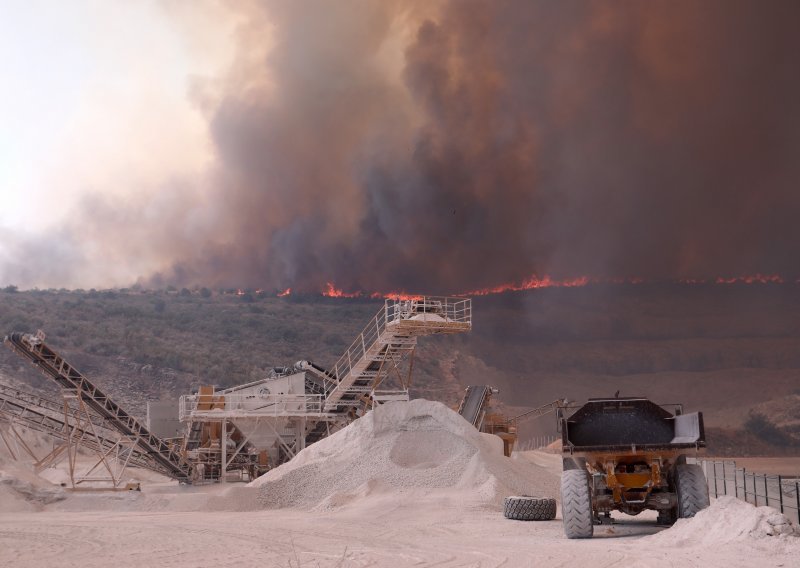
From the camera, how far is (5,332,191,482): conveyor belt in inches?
1114

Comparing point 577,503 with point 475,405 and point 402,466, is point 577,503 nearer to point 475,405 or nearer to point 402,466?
point 402,466

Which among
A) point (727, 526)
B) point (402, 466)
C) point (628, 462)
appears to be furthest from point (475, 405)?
point (727, 526)

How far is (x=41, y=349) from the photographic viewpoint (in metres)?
28.8

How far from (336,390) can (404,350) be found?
125 inches

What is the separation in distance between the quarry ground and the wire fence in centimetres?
203

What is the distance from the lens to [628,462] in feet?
52.1

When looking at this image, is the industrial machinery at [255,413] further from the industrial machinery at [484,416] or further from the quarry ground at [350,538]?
the quarry ground at [350,538]

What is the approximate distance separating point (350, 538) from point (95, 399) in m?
16.2

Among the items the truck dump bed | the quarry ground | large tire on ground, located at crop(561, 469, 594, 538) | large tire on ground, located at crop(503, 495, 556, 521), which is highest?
the truck dump bed

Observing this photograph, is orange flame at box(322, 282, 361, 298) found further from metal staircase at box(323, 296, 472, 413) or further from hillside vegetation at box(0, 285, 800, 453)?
metal staircase at box(323, 296, 472, 413)

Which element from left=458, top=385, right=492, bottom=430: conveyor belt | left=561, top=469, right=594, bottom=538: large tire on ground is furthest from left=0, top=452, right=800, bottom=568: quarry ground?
left=458, top=385, right=492, bottom=430: conveyor belt

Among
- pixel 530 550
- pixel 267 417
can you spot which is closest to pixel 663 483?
pixel 530 550

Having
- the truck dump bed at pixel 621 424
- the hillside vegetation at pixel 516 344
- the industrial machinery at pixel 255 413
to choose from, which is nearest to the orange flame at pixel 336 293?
the hillside vegetation at pixel 516 344

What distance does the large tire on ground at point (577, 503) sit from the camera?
15305 millimetres
